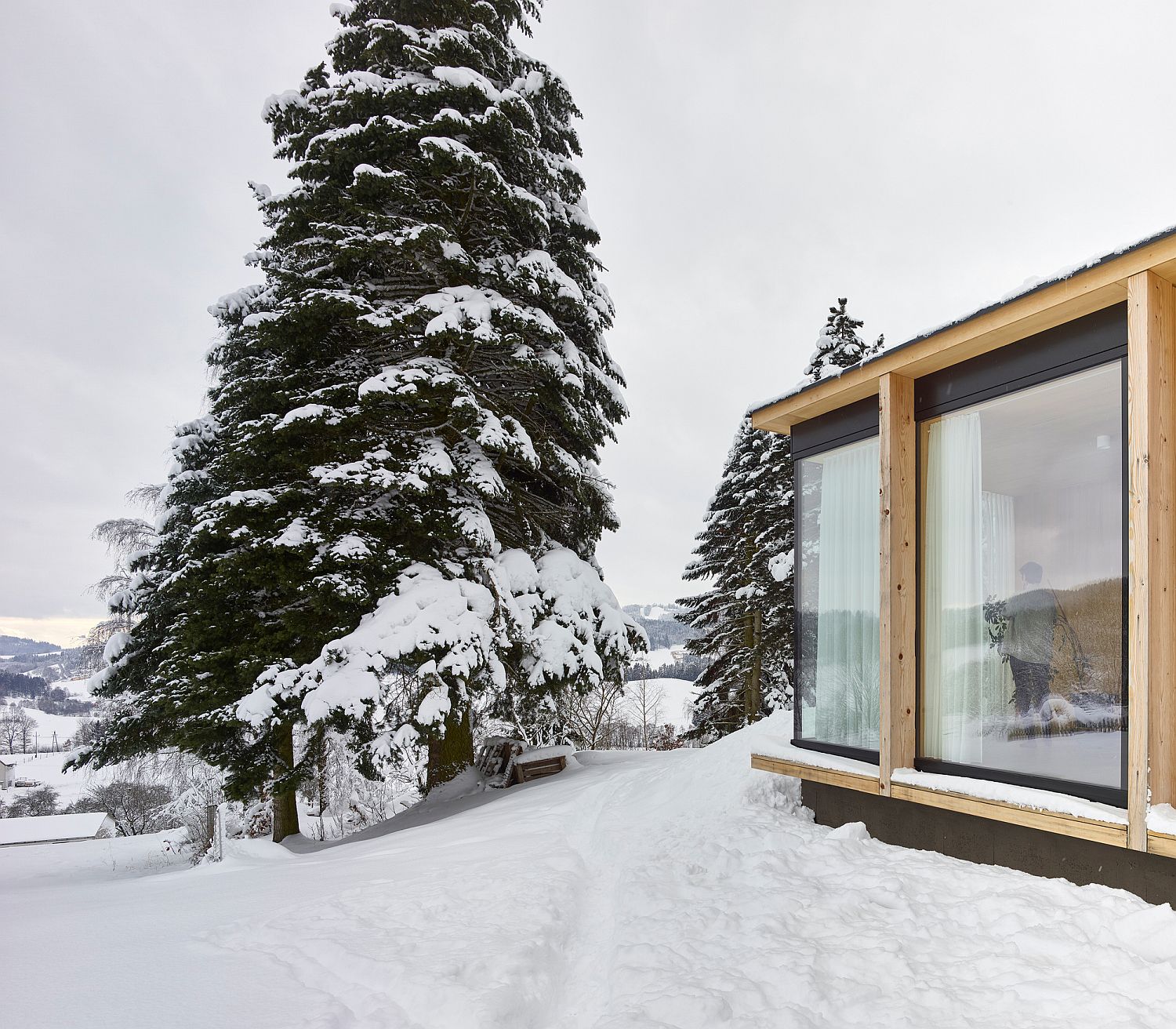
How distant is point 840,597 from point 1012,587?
125cm

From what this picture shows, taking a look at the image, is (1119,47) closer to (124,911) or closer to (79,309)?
(124,911)

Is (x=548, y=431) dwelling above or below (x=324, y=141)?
below

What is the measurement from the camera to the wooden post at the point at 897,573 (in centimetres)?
410

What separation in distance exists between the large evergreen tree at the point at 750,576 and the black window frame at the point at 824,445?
6.28 meters

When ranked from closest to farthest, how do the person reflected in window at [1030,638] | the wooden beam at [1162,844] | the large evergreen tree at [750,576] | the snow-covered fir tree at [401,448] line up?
the wooden beam at [1162,844] < the person reflected in window at [1030,638] < the snow-covered fir tree at [401,448] < the large evergreen tree at [750,576]

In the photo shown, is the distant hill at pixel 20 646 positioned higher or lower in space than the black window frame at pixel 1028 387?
lower

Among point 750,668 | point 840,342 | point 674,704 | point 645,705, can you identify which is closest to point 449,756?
point 750,668

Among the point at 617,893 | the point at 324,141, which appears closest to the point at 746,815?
the point at 617,893

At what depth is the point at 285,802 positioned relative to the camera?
25.5 ft

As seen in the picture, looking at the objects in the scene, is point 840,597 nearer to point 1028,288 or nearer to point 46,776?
point 1028,288

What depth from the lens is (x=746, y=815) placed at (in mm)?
4809

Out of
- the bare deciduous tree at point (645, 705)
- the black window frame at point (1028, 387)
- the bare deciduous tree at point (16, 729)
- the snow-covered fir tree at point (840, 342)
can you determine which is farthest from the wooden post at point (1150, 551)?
the bare deciduous tree at point (16, 729)

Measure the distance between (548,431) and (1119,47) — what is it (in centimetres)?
957

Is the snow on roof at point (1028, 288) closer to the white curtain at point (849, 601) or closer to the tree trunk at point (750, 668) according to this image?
the white curtain at point (849, 601)
